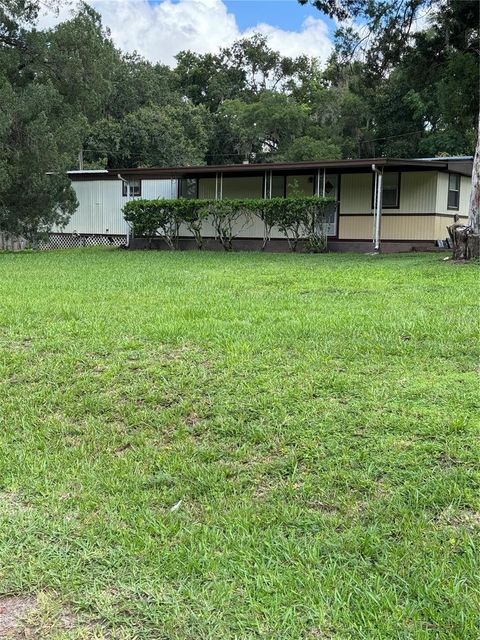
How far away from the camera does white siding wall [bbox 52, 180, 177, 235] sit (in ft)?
74.8

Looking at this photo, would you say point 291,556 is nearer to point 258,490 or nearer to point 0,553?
point 258,490

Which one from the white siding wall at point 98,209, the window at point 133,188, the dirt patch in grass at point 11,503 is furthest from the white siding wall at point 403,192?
the dirt patch in grass at point 11,503

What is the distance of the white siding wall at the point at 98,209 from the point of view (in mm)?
22797

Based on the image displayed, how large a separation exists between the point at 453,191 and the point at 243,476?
16959mm

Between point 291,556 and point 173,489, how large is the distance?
77 centimetres

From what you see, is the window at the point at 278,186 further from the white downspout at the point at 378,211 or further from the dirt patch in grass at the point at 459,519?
the dirt patch in grass at the point at 459,519

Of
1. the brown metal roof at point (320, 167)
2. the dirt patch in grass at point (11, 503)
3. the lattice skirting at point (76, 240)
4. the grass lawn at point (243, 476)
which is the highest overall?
the brown metal roof at point (320, 167)

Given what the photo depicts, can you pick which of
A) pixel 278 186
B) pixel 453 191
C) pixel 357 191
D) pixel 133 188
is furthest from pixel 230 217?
pixel 453 191

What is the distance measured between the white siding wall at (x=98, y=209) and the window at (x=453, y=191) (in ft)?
36.8

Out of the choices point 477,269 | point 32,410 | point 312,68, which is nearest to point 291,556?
point 32,410

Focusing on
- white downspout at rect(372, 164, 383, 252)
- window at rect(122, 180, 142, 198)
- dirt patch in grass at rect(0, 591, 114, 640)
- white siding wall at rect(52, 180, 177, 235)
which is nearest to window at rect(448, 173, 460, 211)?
A: white downspout at rect(372, 164, 383, 252)

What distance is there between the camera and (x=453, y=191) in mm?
18156

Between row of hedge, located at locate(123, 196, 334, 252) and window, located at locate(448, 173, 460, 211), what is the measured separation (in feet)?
12.1

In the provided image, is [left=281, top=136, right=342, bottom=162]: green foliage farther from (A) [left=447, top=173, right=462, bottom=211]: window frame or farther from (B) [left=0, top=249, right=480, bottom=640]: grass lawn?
(B) [left=0, top=249, right=480, bottom=640]: grass lawn
